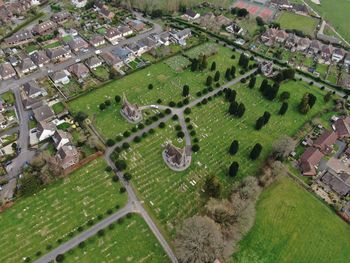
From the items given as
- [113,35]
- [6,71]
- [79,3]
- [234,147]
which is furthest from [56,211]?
[79,3]

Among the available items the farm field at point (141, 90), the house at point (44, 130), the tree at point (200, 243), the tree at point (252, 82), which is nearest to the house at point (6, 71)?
the farm field at point (141, 90)

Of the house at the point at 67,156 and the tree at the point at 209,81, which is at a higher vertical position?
the tree at the point at 209,81

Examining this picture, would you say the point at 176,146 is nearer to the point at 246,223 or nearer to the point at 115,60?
the point at 246,223

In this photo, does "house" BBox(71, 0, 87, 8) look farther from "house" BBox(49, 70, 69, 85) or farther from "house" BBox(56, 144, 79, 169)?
"house" BBox(56, 144, 79, 169)

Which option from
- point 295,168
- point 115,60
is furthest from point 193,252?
point 115,60

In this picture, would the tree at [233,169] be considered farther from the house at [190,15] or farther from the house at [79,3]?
the house at [79,3]

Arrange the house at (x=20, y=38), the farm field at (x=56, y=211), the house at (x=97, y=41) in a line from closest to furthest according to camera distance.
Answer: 1. the farm field at (x=56, y=211)
2. the house at (x=20, y=38)
3. the house at (x=97, y=41)
